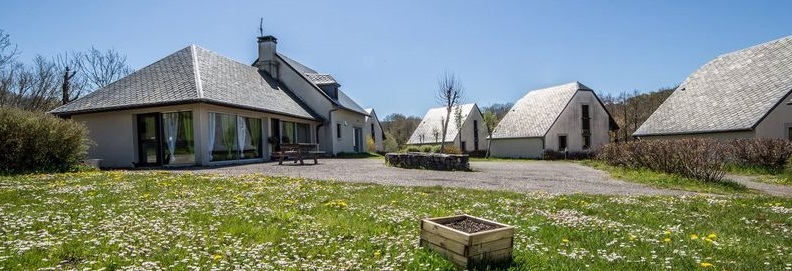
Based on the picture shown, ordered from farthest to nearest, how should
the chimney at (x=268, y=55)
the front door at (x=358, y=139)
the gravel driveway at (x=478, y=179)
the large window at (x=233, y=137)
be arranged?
the front door at (x=358, y=139)
the chimney at (x=268, y=55)
the large window at (x=233, y=137)
the gravel driveway at (x=478, y=179)

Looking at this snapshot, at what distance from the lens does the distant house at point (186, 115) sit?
672 inches

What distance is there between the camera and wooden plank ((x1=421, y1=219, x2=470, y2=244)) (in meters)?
3.66

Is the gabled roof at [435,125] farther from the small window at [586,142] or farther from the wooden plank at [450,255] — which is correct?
the wooden plank at [450,255]

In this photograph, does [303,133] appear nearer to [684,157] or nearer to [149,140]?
[149,140]

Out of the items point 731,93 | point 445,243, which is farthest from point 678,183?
point 731,93

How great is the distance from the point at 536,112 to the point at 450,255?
119ft

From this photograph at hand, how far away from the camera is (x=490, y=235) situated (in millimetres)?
3734

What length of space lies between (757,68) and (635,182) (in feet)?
59.7

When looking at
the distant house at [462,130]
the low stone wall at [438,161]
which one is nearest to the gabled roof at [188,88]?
the low stone wall at [438,161]

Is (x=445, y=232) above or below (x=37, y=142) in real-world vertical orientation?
below

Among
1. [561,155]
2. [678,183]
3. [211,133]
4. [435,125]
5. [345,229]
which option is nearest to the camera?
[345,229]

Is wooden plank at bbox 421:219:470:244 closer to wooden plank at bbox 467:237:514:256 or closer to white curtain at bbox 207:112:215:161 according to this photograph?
wooden plank at bbox 467:237:514:256

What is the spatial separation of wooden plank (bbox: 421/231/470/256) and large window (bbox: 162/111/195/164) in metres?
15.3

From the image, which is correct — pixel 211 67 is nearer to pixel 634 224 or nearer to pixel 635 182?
pixel 635 182
